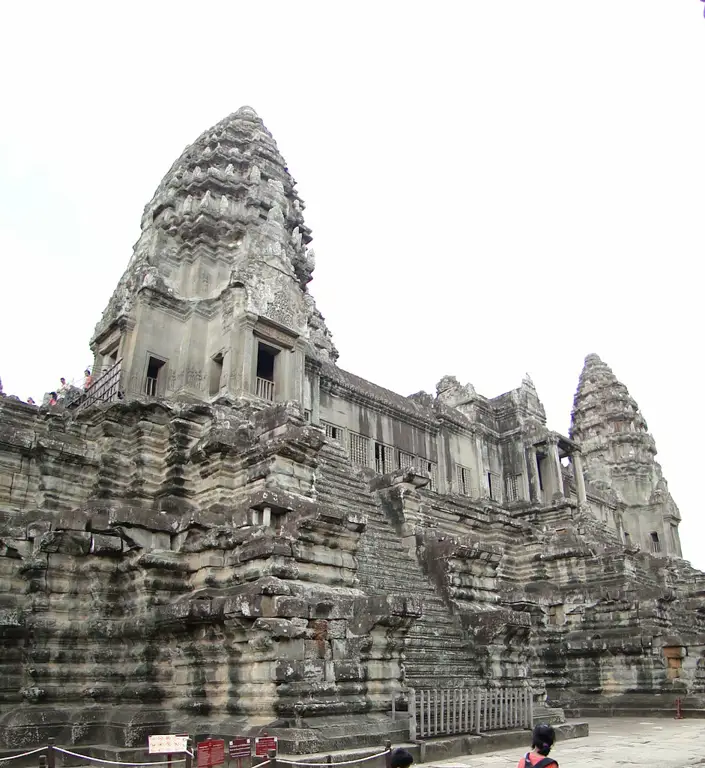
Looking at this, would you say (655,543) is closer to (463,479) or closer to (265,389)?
(463,479)

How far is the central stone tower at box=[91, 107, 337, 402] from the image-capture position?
17516 millimetres

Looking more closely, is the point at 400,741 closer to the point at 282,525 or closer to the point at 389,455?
the point at 282,525

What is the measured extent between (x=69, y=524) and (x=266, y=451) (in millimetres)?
3924

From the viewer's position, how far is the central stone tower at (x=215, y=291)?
690 inches

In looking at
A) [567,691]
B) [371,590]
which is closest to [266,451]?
[371,590]

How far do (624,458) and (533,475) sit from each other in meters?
19.2

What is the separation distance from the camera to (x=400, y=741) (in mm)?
10734

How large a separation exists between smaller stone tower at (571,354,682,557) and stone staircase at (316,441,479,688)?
28735 millimetres

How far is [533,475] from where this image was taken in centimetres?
3016

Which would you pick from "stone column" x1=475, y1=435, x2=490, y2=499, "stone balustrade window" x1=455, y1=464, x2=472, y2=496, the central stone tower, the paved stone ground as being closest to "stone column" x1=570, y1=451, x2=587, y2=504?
"stone column" x1=475, y1=435, x2=490, y2=499

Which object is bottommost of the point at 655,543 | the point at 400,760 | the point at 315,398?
the point at 400,760

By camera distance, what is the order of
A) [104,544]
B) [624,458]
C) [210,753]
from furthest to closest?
[624,458] → [104,544] → [210,753]

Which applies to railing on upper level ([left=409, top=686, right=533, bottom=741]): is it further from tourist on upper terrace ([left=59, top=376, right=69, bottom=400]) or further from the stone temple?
tourist on upper terrace ([left=59, top=376, right=69, bottom=400])

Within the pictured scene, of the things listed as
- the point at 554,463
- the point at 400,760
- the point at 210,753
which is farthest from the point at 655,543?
the point at 400,760
